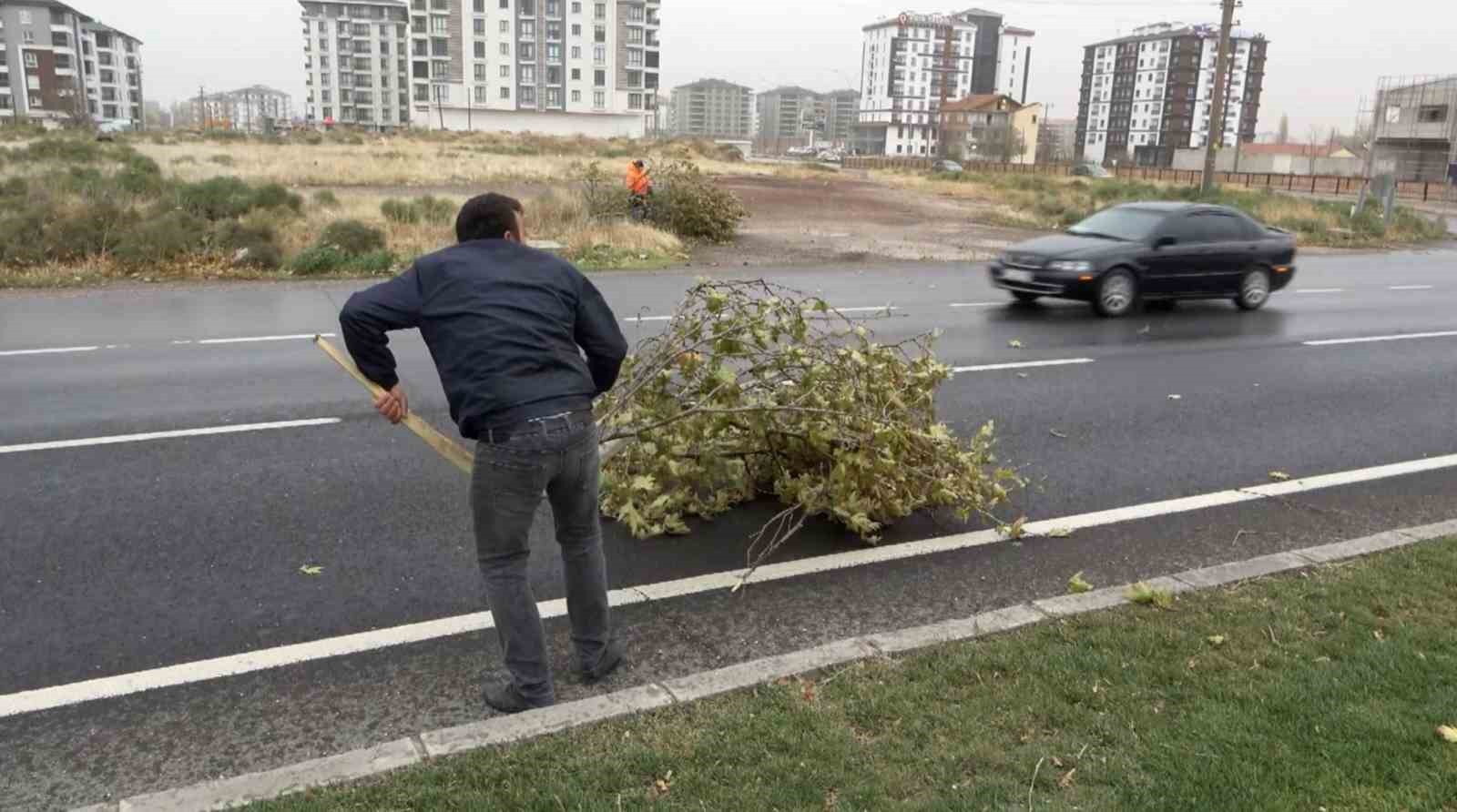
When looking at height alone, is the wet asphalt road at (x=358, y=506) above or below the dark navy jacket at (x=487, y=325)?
below

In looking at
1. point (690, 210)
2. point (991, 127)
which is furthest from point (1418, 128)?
point (690, 210)

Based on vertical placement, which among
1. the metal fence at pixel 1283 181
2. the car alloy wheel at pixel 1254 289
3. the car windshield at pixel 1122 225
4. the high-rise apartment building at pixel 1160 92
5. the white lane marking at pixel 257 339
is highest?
the high-rise apartment building at pixel 1160 92

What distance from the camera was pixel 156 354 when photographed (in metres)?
10.1

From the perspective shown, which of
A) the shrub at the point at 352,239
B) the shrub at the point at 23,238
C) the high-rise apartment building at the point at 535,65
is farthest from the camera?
the high-rise apartment building at the point at 535,65

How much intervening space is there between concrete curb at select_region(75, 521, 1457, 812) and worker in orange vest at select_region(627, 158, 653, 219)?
18100 millimetres

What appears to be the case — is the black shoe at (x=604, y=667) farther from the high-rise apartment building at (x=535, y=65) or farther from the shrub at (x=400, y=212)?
the high-rise apartment building at (x=535, y=65)

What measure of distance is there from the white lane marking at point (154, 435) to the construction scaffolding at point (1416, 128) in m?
75.2

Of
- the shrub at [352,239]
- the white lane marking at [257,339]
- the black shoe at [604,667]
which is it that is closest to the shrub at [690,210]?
the shrub at [352,239]

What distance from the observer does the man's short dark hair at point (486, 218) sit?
3.75 m

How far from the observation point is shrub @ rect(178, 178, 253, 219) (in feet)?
62.3

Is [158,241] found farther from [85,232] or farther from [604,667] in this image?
[604,667]

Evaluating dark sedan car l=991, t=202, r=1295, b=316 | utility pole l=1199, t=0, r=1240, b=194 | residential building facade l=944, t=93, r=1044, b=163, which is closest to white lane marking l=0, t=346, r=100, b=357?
dark sedan car l=991, t=202, r=1295, b=316

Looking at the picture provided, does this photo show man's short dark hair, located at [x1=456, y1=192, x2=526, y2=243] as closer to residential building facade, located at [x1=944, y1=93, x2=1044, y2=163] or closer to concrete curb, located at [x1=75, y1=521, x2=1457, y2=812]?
concrete curb, located at [x1=75, y1=521, x2=1457, y2=812]

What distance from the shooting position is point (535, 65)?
106188 millimetres
